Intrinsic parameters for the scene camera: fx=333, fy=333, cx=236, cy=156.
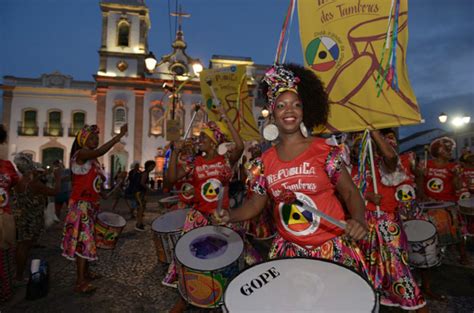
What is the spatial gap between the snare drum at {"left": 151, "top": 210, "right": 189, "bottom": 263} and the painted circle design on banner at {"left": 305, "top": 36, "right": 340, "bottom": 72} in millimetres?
2695

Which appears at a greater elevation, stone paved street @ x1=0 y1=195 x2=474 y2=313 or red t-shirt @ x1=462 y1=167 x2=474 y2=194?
red t-shirt @ x1=462 y1=167 x2=474 y2=194

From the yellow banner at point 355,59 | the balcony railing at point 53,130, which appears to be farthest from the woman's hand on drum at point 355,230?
the balcony railing at point 53,130

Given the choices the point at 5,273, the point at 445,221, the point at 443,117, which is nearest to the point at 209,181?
the point at 5,273

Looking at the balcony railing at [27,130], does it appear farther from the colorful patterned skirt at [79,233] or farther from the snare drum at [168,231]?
the snare drum at [168,231]

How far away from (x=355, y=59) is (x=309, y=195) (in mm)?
1570

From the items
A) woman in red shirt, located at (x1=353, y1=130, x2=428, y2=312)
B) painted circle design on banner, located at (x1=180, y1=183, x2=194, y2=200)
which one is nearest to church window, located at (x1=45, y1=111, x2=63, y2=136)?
painted circle design on banner, located at (x1=180, y1=183, x2=194, y2=200)

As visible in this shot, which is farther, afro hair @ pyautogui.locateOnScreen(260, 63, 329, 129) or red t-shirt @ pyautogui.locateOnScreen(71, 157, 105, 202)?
red t-shirt @ pyautogui.locateOnScreen(71, 157, 105, 202)

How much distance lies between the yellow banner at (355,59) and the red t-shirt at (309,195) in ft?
2.90

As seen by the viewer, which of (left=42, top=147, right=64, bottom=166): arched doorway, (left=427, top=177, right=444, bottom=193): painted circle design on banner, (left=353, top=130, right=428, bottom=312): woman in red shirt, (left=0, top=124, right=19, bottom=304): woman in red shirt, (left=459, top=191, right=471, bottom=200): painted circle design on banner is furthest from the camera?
(left=42, top=147, right=64, bottom=166): arched doorway

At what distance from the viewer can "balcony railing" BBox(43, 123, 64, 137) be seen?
104 ft

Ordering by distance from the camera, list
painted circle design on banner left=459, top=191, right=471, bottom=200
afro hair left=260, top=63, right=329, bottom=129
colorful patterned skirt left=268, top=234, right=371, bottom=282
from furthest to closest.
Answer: painted circle design on banner left=459, top=191, right=471, bottom=200 < afro hair left=260, top=63, right=329, bottom=129 < colorful patterned skirt left=268, top=234, right=371, bottom=282

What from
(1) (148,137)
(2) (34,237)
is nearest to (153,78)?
(1) (148,137)

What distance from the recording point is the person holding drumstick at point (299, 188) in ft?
7.07

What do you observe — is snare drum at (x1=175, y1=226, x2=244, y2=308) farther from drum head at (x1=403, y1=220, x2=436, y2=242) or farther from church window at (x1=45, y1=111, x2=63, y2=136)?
church window at (x1=45, y1=111, x2=63, y2=136)
